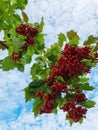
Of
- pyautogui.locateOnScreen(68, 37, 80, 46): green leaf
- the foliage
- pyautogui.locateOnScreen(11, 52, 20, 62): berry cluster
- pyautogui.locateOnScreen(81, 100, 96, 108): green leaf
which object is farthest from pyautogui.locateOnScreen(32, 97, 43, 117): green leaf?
pyautogui.locateOnScreen(68, 37, 80, 46): green leaf

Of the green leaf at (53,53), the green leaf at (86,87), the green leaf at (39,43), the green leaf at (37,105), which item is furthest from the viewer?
the green leaf at (39,43)

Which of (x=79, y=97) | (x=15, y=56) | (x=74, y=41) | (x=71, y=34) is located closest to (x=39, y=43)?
(x=15, y=56)

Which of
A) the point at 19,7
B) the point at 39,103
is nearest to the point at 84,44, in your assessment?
the point at 39,103

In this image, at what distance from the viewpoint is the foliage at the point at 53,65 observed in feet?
24.0

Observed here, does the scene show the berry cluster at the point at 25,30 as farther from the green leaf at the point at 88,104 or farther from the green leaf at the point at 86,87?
the green leaf at the point at 88,104

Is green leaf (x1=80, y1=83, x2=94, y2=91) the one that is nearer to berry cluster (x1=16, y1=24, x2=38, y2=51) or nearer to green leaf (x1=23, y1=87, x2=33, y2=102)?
green leaf (x1=23, y1=87, x2=33, y2=102)

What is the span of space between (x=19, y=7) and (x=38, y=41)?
87.6 inches

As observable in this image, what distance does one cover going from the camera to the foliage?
7312mm

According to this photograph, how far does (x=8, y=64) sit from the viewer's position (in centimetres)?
821

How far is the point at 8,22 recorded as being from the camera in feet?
29.0

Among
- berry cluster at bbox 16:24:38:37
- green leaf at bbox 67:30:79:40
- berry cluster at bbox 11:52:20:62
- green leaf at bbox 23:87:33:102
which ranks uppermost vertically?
berry cluster at bbox 16:24:38:37

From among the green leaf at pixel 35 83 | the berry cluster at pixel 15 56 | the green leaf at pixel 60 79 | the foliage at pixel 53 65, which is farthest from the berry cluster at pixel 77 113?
the berry cluster at pixel 15 56

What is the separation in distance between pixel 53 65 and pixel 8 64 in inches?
38.8

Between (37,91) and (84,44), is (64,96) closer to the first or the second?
(37,91)
